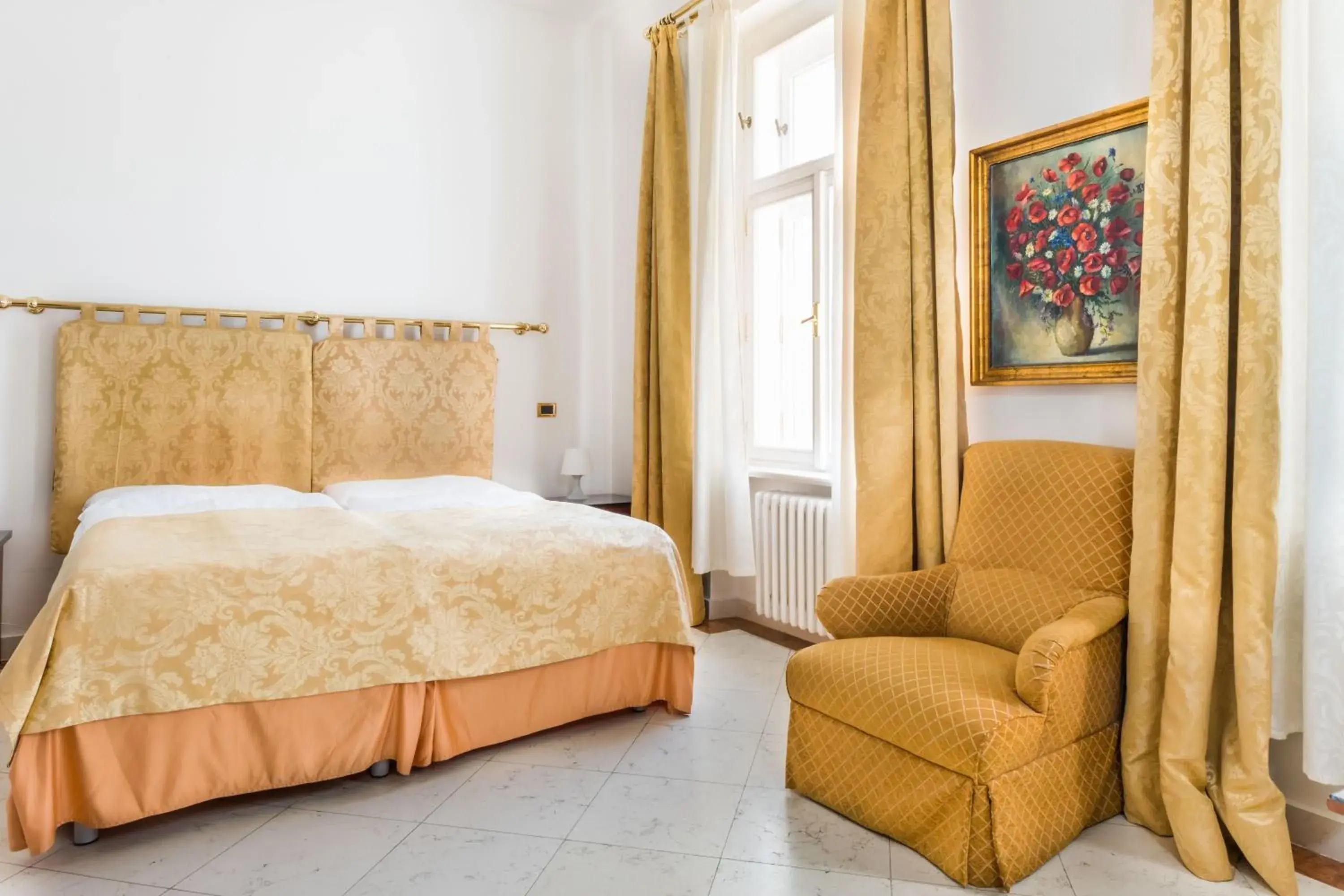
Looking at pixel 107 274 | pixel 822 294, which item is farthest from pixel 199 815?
pixel 822 294

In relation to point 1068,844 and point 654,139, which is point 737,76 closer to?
point 654,139

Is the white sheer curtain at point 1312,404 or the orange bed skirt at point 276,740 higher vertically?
the white sheer curtain at point 1312,404

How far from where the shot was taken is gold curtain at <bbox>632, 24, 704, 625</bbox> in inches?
158

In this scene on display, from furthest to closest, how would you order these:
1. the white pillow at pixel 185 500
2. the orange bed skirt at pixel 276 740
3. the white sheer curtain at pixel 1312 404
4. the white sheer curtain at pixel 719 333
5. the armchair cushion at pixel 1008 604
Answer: the white sheer curtain at pixel 719 333 → the white pillow at pixel 185 500 → the armchair cushion at pixel 1008 604 → the orange bed skirt at pixel 276 740 → the white sheer curtain at pixel 1312 404

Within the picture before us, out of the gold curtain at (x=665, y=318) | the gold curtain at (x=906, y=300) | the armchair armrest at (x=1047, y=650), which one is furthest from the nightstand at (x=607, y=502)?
the armchair armrest at (x=1047, y=650)

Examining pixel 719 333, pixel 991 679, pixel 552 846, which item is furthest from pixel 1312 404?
pixel 719 333

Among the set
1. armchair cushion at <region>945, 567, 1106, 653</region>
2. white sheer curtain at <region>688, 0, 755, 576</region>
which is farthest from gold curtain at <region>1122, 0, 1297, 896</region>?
white sheer curtain at <region>688, 0, 755, 576</region>

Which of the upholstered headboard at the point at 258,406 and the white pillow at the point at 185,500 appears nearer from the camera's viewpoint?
the white pillow at the point at 185,500

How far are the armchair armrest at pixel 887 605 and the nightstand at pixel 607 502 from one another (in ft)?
7.28

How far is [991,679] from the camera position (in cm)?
192

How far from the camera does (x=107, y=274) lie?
348cm

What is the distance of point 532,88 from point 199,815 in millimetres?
3766

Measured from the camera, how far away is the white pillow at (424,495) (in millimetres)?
3217

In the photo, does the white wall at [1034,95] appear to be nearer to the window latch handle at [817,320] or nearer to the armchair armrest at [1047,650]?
the armchair armrest at [1047,650]
